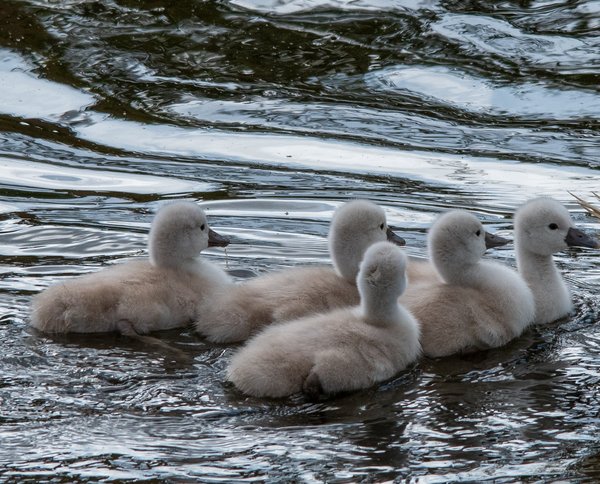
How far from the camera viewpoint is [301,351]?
5137 mm

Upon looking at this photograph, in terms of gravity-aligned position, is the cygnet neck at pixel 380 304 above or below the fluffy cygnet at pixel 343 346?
above

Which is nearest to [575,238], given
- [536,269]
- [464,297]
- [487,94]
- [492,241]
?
[536,269]

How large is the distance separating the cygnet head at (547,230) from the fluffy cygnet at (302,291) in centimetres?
89

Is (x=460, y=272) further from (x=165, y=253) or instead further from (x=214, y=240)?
(x=165, y=253)

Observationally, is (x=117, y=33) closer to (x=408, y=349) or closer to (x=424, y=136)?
(x=424, y=136)

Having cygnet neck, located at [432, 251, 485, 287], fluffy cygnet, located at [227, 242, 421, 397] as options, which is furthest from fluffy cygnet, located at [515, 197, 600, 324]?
fluffy cygnet, located at [227, 242, 421, 397]

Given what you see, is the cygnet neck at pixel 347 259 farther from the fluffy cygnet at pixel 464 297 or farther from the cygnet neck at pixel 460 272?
the cygnet neck at pixel 460 272

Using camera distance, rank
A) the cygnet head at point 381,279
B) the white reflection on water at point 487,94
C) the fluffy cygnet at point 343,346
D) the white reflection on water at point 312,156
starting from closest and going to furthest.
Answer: the fluffy cygnet at point 343,346, the cygnet head at point 381,279, the white reflection on water at point 312,156, the white reflection on water at point 487,94

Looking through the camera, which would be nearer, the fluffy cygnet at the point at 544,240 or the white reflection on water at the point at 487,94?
the fluffy cygnet at the point at 544,240

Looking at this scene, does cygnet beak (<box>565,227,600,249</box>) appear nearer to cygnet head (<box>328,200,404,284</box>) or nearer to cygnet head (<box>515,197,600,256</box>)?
cygnet head (<box>515,197,600,256</box>)

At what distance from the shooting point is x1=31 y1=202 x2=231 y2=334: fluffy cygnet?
6016mm

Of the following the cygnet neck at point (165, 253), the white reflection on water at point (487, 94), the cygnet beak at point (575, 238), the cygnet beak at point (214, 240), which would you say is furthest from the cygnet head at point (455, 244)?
the white reflection on water at point (487, 94)

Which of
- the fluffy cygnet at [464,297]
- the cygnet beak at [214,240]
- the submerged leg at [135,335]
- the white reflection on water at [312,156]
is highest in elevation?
the white reflection on water at [312,156]

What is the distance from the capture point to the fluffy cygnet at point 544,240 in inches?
263
